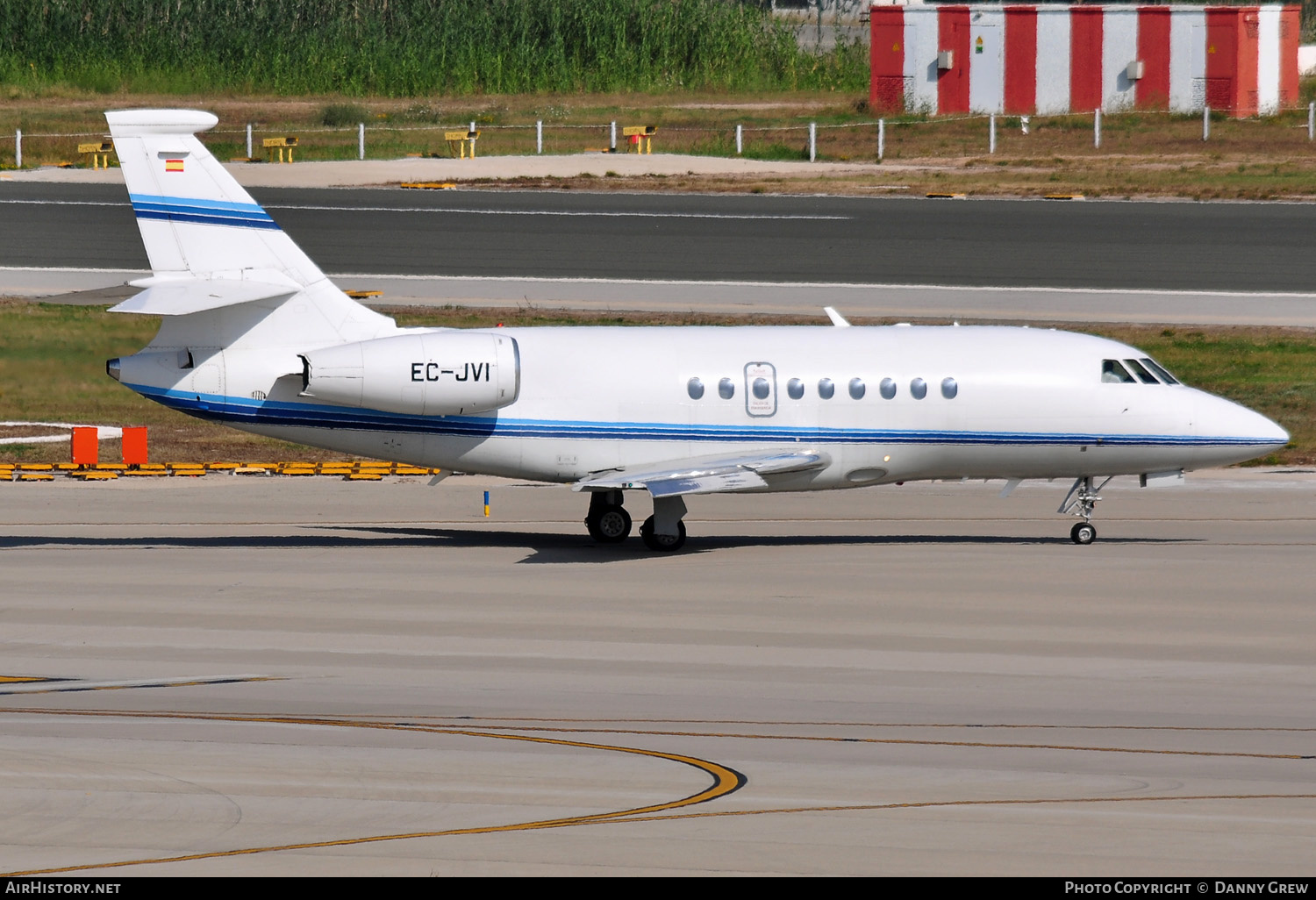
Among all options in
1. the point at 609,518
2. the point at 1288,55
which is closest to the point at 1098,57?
the point at 1288,55

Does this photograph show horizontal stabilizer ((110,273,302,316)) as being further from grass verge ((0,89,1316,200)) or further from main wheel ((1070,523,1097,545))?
grass verge ((0,89,1316,200))

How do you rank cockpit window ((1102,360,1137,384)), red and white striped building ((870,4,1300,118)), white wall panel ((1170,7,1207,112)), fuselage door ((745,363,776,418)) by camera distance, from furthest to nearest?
white wall panel ((1170,7,1207,112)) < red and white striped building ((870,4,1300,118)) < cockpit window ((1102,360,1137,384)) < fuselage door ((745,363,776,418))

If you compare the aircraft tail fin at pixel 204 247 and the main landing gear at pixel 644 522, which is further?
the main landing gear at pixel 644 522

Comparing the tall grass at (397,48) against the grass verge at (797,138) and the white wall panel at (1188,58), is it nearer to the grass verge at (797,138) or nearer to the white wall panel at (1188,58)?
the grass verge at (797,138)

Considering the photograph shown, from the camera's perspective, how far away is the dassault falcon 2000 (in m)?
25.6

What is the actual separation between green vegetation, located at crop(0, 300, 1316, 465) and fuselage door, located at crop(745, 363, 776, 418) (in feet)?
31.7

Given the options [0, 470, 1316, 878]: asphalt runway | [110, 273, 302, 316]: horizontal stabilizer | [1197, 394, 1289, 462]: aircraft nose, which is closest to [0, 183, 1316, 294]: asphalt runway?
[0, 470, 1316, 878]: asphalt runway

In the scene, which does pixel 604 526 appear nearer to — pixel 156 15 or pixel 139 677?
pixel 139 677

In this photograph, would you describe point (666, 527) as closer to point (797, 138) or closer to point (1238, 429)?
point (1238, 429)

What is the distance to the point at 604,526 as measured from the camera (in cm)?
2697

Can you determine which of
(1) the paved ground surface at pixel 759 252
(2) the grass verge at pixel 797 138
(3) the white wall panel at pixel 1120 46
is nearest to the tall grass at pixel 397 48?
(2) the grass verge at pixel 797 138

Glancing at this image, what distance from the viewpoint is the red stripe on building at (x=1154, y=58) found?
73000 millimetres

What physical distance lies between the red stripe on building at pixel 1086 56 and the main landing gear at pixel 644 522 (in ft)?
169

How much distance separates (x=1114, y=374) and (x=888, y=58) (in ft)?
170
